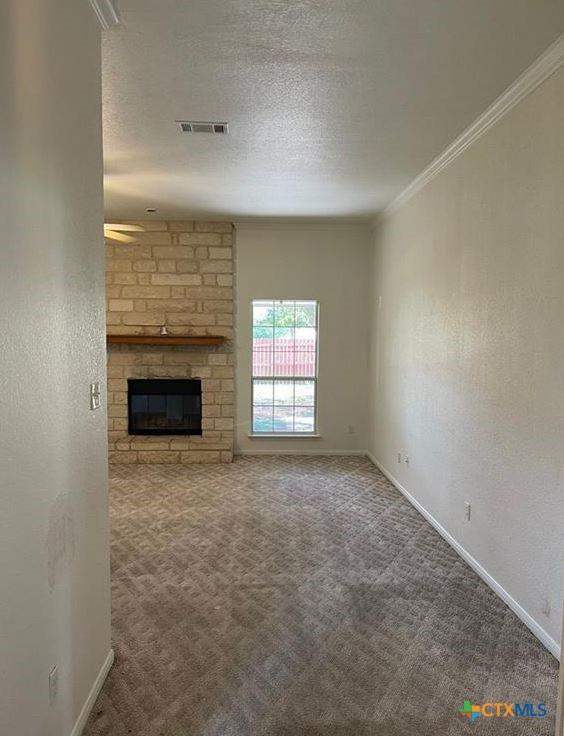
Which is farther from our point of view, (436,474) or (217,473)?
(217,473)

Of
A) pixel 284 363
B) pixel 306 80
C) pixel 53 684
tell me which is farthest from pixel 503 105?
pixel 284 363

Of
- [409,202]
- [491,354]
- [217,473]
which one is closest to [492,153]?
[491,354]

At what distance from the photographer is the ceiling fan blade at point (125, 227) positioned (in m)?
5.80

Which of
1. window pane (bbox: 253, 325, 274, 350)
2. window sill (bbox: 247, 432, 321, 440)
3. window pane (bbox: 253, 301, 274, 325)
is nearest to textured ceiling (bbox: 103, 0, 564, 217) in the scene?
window pane (bbox: 253, 301, 274, 325)

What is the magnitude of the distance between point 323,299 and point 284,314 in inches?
20.8

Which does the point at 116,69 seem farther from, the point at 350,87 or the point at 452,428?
the point at 452,428

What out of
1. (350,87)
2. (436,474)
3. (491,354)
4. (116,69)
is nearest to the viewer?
(116,69)

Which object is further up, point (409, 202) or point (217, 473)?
point (409, 202)

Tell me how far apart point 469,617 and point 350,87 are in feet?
9.53

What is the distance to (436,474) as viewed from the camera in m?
3.91

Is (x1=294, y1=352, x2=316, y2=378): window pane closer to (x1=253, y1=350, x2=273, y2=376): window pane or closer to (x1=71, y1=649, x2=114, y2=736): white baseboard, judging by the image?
(x1=253, y1=350, x2=273, y2=376): window pane

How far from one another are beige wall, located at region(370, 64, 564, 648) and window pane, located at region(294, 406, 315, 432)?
2050 millimetres

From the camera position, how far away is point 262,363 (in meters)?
6.37

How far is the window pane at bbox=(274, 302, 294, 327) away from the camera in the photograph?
251 inches
